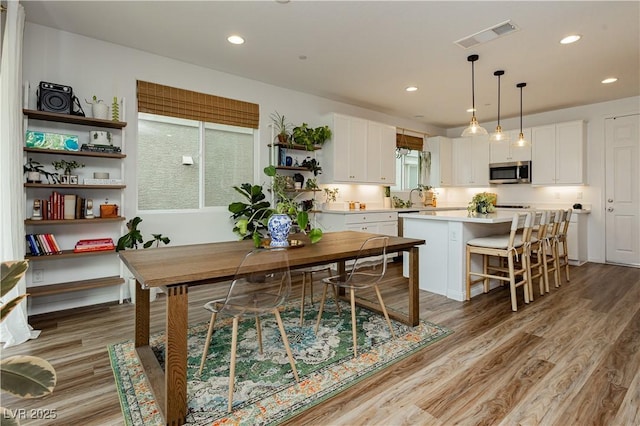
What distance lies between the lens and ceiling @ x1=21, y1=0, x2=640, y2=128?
110 inches

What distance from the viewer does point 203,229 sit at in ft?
13.8

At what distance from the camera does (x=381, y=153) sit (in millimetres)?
5824

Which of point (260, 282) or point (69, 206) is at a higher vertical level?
point (69, 206)

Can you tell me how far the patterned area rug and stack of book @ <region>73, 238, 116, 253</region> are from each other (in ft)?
3.95

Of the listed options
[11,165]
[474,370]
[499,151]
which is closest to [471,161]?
[499,151]

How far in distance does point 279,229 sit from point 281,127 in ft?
8.86

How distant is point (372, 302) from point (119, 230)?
2.79m

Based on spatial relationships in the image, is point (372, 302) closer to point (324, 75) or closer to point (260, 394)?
point (260, 394)

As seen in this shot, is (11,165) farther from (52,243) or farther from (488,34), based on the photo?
(488,34)

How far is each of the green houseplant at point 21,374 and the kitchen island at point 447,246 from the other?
3.40 meters

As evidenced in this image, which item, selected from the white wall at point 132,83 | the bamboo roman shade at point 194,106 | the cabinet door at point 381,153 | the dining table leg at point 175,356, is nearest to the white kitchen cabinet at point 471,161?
the cabinet door at point 381,153

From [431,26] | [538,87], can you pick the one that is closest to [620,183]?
[538,87]

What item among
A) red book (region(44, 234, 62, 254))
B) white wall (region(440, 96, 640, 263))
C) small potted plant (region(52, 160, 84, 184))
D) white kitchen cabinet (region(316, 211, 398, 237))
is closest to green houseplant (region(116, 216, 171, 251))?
red book (region(44, 234, 62, 254))

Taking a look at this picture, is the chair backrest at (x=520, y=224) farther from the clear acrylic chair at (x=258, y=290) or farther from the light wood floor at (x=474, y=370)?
the clear acrylic chair at (x=258, y=290)
